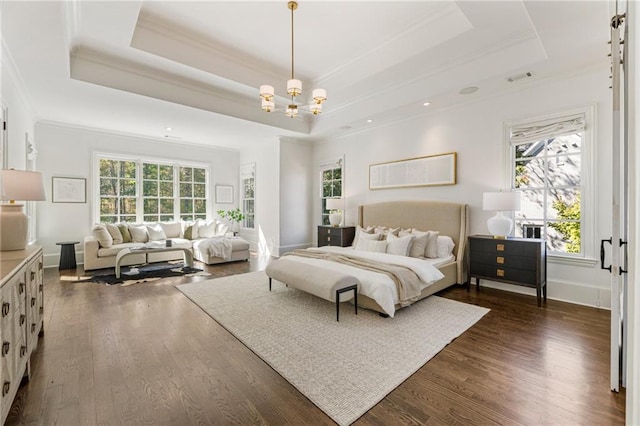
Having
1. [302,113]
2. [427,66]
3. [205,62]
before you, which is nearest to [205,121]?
[205,62]

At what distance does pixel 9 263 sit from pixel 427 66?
4873mm

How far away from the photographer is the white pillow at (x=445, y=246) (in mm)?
4527

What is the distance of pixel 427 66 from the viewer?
13.8 feet

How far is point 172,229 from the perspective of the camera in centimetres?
699

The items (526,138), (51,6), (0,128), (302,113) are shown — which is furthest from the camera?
(302,113)

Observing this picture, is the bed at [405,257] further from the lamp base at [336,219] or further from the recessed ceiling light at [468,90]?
the recessed ceiling light at [468,90]

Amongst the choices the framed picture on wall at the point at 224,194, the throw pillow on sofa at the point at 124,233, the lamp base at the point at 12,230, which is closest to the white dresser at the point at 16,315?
the lamp base at the point at 12,230

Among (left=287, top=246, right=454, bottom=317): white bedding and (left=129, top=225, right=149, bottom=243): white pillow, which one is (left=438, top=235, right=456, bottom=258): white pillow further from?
(left=129, top=225, right=149, bottom=243): white pillow

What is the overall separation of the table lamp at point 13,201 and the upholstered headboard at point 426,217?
4.81 meters

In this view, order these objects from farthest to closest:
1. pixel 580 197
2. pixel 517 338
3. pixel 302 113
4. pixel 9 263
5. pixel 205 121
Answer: pixel 302 113 < pixel 205 121 < pixel 580 197 < pixel 517 338 < pixel 9 263

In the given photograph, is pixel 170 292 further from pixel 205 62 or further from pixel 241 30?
pixel 241 30

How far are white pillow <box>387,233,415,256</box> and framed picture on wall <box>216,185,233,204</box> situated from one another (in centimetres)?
539

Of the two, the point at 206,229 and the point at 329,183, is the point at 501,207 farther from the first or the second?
the point at 206,229

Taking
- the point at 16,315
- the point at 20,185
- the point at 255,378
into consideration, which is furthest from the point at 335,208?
the point at 16,315
